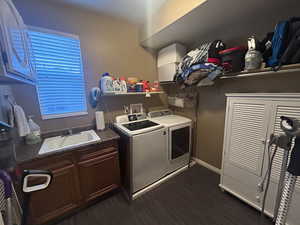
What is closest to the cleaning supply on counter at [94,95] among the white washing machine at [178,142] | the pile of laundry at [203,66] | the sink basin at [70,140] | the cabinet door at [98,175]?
the sink basin at [70,140]

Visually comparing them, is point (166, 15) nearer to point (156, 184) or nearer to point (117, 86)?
point (117, 86)

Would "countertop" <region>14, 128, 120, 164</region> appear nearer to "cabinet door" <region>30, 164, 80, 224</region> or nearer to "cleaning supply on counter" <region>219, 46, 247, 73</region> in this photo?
"cabinet door" <region>30, 164, 80, 224</region>

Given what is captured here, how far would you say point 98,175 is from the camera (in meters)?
1.61

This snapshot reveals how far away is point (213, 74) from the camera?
168cm

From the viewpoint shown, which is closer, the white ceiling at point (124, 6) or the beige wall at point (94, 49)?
the beige wall at point (94, 49)

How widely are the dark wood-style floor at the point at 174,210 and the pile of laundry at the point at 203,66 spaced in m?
1.63

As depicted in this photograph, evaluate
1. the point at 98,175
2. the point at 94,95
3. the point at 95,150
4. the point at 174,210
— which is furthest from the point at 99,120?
the point at 174,210

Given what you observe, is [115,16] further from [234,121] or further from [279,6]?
[234,121]

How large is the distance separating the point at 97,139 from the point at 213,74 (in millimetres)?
1706

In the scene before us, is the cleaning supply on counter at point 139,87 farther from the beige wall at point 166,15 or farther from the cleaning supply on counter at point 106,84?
the beige wall at point 166,15

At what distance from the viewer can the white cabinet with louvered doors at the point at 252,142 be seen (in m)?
1.21

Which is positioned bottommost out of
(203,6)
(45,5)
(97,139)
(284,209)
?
(284,209)

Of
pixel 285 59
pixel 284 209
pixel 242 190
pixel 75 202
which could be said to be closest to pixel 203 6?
pixel 285 59

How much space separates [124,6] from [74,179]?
233 centimetres
